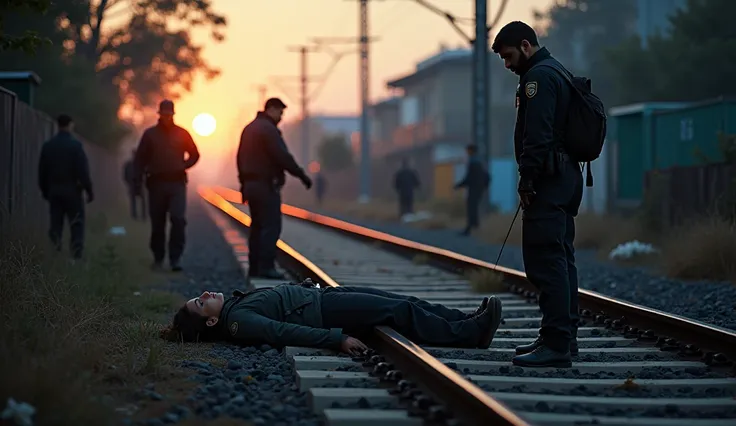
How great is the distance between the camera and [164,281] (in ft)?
40.9

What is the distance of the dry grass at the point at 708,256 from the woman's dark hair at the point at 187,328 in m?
6.56

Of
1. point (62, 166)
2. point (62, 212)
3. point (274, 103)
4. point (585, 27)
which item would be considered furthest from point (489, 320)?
point (585, 27)

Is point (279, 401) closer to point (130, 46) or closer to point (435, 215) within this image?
point (435, 215)

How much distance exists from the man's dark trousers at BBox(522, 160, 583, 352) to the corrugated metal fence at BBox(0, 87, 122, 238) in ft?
15.9

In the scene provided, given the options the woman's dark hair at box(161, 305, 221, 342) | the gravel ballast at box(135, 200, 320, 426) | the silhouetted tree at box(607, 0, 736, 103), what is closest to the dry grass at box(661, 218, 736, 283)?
the woman's dark hair at box(161, 305, 221, 342)

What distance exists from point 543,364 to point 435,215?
26.2m

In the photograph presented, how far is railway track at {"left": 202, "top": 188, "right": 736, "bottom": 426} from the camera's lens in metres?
4.90

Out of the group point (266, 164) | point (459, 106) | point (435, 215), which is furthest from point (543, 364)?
point (459, 106)

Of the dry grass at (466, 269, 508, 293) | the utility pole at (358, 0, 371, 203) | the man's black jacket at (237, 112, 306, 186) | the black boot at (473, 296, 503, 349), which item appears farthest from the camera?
the utility pole at (358, 0, 371, 203)

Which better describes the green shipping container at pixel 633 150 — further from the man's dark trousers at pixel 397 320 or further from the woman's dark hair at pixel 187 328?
the woman's dark hair at pixel 187 328

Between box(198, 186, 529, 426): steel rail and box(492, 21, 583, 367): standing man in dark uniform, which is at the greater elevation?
box(492, 21, 583, 367): standing man in dark uniform

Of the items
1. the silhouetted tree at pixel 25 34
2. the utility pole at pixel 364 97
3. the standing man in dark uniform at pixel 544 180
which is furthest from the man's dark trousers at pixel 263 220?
the utility pole at pixel 364 97

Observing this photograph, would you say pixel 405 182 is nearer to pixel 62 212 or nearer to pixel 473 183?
pixel 473 183

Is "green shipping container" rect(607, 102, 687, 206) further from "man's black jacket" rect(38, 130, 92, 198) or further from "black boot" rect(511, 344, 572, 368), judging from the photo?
"black boot" rect(511, 344, 572, 368)
